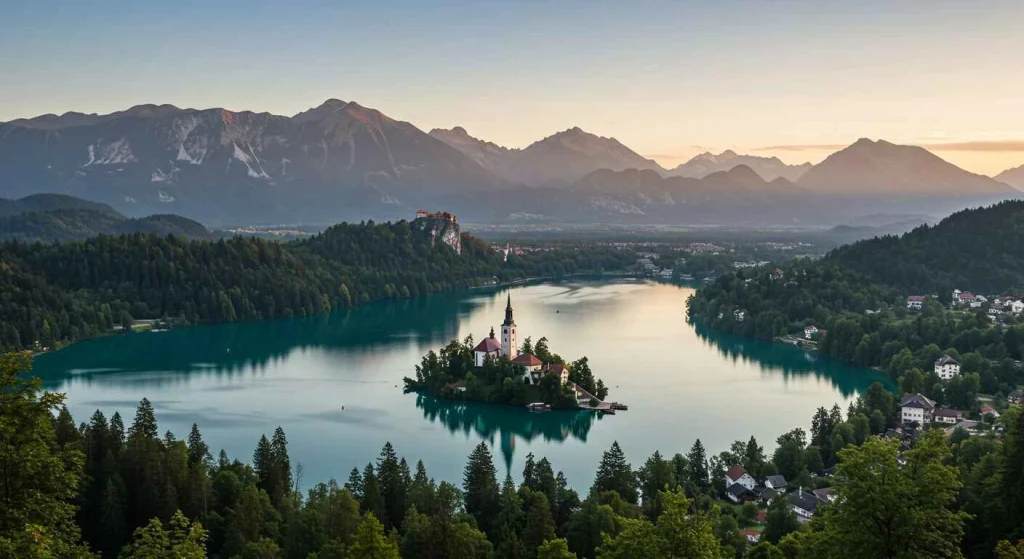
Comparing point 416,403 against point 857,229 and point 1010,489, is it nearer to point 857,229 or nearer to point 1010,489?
point 1010,489

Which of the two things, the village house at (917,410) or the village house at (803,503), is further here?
the village house at (917,410)

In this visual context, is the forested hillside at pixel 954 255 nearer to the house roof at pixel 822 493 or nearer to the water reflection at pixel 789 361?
the water reflection at pixel 789 361

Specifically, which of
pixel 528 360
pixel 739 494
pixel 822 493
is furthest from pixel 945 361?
pixel 822 493

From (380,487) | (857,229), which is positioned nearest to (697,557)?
(380,487)

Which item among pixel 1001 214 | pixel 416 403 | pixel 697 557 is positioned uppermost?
pixel 1001 214

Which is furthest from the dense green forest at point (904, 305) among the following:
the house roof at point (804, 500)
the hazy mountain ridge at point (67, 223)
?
the hazy mountain ridge at point (67, 223)
